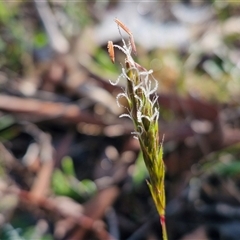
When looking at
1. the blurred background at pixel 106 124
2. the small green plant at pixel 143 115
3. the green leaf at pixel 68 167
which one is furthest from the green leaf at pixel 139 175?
the small green plant at pixel 143 115

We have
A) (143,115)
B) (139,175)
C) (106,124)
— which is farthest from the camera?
(106,124)

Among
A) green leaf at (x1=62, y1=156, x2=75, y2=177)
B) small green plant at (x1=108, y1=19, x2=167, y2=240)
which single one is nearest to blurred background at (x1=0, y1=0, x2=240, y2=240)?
green leaf at (x1=62, y1=156, x2=75, y2=177)

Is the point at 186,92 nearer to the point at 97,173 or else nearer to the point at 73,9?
the point at 97,173

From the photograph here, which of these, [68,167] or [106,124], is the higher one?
[106,124]

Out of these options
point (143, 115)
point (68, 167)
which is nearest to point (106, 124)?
point (68, 167)

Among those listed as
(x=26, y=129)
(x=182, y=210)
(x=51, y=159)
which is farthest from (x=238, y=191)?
(x=26, y=129)

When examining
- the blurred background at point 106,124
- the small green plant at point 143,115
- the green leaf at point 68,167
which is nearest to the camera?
the small green plant at point 143,115

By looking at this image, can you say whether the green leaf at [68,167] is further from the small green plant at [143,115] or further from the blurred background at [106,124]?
the small green plant at [143,115]

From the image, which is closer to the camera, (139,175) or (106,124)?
(139,175)

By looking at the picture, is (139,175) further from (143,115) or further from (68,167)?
(143,115)
